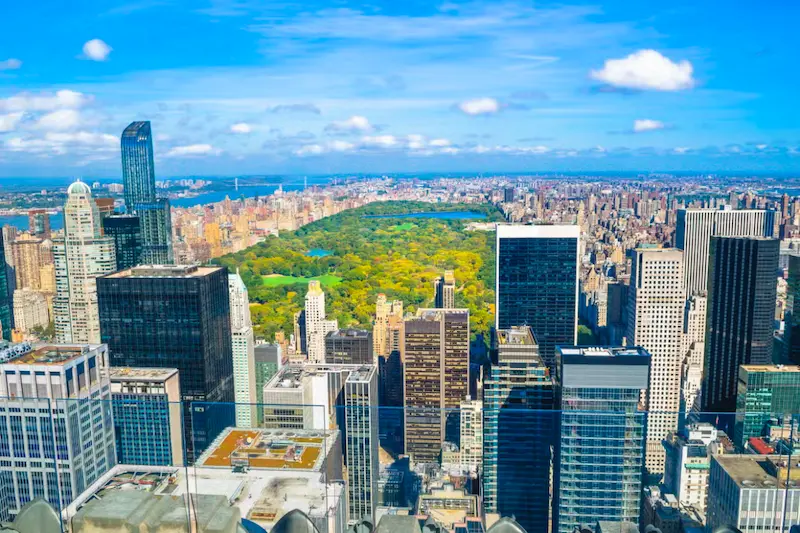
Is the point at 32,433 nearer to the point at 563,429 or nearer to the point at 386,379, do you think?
the point at 563,429

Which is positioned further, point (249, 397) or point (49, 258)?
point (49, 258)

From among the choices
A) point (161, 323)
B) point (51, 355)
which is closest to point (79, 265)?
point (161, 323)

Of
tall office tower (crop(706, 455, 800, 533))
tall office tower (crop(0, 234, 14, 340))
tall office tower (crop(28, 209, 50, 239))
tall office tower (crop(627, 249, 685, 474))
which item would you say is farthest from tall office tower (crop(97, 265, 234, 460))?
tall office tower (crop(706, 455, 800, 533))

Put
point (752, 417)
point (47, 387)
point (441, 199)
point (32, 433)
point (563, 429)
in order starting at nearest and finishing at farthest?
1. point (752, 417)
2. point (32, 433)
3. point (563, 429)
4. point (47, 387)
5. point (441, 199)

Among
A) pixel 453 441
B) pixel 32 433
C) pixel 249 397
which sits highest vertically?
pixel 32 433

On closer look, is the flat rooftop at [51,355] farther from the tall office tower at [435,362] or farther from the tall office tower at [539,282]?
the tall office tower at [539,282]

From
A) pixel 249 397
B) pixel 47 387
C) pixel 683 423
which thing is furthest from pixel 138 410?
pixel 249 397

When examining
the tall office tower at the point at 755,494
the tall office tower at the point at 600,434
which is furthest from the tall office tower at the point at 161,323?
the tall office tower at the point at 755,494
